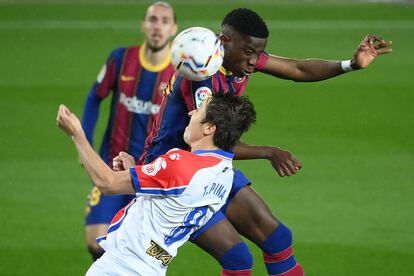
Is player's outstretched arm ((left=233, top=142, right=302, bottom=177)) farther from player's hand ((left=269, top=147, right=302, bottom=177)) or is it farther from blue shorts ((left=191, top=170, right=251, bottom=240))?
blue shorts ((left=191, top=170, right=251, bottom=240))

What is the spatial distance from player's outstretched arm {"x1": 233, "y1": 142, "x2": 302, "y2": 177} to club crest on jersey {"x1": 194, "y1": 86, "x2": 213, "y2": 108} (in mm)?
398

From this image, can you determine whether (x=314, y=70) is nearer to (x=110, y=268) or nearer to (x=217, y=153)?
(x=217, y=153)

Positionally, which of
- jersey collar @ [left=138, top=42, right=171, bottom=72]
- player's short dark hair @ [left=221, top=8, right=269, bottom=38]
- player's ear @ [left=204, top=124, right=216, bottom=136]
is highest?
player's short dark hair @ [left=221, top=8, right=269, bottom=38]

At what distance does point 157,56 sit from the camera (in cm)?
912

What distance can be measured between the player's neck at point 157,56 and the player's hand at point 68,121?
3.65 metres

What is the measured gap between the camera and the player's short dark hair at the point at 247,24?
634 centimetres

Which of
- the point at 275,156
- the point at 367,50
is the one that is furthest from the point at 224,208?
the point at 367,50

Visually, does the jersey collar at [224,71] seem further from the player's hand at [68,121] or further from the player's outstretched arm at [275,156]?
the player's hand at [68,121]

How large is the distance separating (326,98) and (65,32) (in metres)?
5.48

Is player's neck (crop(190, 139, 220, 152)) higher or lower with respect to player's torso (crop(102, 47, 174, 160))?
higher

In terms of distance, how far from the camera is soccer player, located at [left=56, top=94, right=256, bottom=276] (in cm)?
562

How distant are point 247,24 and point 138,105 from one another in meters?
2.81

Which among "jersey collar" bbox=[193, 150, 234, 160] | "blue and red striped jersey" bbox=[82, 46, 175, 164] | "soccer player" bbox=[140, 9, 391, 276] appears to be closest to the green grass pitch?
"blue and red striped jersey" bbox=[82, 46, 175, 164]

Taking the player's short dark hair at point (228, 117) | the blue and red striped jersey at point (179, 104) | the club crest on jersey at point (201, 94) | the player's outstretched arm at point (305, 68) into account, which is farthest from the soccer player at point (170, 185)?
the player's outstretched arm at point (305, 68)
